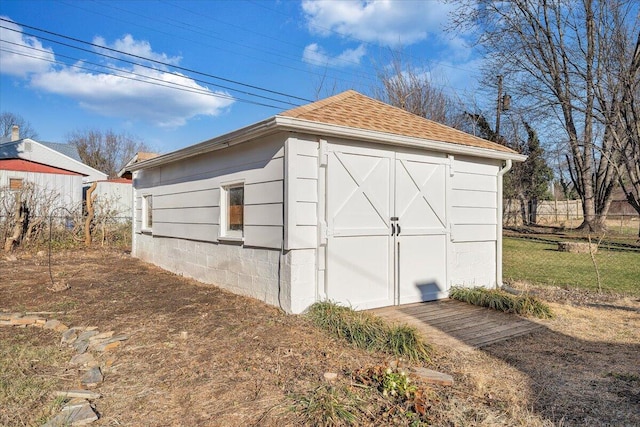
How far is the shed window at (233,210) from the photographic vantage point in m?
6.00

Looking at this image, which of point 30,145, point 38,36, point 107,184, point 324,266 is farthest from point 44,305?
point 30,145

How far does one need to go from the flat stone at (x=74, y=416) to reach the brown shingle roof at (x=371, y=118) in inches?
131

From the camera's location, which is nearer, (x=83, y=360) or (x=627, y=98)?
(x=83, y=360)

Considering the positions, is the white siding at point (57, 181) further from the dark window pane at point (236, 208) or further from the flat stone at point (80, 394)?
the flat stone at point (80, 394)

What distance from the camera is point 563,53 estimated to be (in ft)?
48.1

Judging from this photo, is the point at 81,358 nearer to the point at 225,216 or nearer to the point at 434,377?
the point at 434,377

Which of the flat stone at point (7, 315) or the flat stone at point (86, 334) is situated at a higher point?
the flat stone at point (7, 315)

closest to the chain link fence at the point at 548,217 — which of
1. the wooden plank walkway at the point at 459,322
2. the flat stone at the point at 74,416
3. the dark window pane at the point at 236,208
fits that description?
the wooden plank walkway at the point at 459,322

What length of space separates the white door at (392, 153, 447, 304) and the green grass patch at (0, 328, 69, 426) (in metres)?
4.08

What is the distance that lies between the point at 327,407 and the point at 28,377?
2368 millimetres

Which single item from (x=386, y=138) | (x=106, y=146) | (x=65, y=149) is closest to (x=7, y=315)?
(x=386, y=138)

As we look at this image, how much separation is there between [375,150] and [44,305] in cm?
489

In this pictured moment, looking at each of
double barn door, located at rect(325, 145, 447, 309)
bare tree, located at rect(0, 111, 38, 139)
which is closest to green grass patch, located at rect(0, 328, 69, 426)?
double barn door, located at rect(325, 145, 447, 309)

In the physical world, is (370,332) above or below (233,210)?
below
